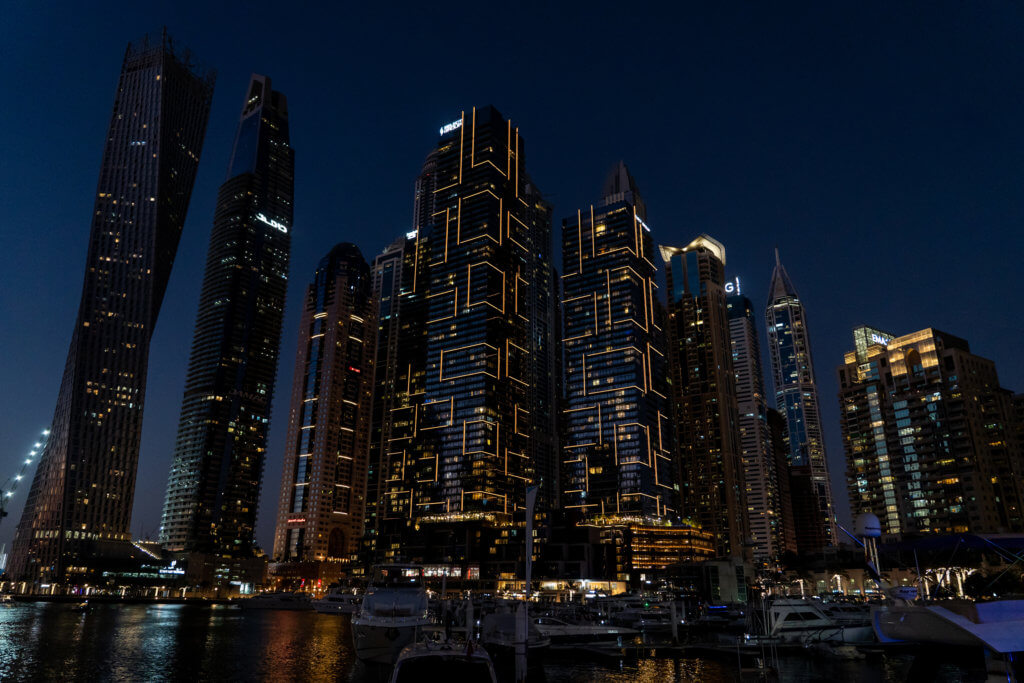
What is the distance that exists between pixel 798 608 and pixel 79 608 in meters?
164

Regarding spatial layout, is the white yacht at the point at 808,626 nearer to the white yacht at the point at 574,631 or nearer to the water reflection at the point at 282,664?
the water reflection at the point at 282,664

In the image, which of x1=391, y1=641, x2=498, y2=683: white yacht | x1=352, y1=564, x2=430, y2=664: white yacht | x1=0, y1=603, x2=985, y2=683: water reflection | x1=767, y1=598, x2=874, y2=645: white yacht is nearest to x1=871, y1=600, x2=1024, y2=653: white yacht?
x1=391, y1=641, x2=498, y2=683: white yacht

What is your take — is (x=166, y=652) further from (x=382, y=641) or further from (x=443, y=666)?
(x=443, y=666)

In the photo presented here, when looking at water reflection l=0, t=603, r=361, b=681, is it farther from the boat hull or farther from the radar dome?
the radar dome

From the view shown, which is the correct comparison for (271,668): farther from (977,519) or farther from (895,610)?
(977,519)

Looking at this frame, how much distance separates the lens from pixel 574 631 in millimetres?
82875

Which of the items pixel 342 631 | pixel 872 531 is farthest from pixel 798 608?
pixel 342 631

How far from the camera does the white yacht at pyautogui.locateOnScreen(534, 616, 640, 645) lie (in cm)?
8103

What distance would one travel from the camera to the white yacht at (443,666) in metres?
29.8

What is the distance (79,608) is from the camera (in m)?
164

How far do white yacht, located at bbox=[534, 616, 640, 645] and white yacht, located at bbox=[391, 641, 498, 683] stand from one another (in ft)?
168

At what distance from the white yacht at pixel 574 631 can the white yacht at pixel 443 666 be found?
51165 millimetres

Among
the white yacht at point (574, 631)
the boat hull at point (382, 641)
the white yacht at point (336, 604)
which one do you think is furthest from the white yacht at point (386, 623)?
the white yacht at point (336, 604)

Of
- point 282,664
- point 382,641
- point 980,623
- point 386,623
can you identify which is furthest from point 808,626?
point 980,623
